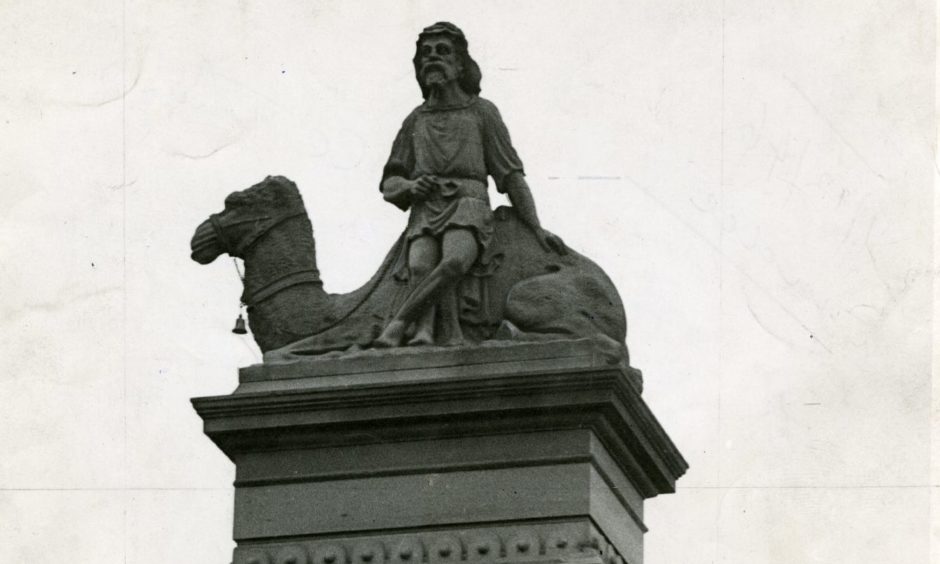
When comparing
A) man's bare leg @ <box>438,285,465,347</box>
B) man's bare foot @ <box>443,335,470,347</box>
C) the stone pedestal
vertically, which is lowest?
the stone pedestal

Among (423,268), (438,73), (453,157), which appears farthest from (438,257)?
(438,73)

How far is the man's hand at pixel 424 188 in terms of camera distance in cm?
2577

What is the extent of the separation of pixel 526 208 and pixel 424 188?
83cm

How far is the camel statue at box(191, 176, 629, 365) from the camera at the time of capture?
25.2 meters

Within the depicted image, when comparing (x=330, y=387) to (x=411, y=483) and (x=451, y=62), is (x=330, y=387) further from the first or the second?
(x=451, y=62)

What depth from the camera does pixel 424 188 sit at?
25.8m

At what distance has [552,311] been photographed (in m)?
25.1

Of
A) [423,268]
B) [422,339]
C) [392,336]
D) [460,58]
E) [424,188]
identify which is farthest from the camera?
[460,58]

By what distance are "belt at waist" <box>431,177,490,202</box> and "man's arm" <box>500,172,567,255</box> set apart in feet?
0.71

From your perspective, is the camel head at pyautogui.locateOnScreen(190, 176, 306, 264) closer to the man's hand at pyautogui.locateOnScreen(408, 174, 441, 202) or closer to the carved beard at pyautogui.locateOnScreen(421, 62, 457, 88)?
the man's hand at pyautogui.locateOnScreen(408, 174, 441, 202)

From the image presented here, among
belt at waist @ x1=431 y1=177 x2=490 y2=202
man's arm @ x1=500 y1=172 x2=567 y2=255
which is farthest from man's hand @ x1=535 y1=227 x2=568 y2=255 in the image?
belt at waist @ x1=431 y1=177 x2=490 y2=202

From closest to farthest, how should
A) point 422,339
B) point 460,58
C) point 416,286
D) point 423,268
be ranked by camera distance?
point 422,339
point 416,286
point 423,268
point 460,58

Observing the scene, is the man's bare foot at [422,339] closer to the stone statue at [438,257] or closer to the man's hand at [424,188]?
the stone statue at [438,257]

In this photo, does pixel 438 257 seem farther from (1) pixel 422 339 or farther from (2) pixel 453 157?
(2) pixel 453 157
